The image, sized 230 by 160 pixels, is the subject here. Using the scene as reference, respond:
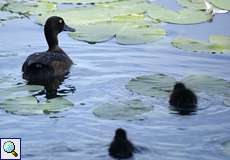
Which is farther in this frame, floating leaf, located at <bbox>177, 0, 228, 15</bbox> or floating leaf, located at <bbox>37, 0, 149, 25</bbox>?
→ floating leaf, located at <bbox>177, 0, 228, 15</bbox>

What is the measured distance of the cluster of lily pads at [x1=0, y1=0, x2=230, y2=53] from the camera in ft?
44.8

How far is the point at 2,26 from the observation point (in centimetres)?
1525

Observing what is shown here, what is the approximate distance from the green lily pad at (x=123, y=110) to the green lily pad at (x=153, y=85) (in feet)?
1.56

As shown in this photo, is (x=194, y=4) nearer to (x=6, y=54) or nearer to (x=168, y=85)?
(x=6, y=54)

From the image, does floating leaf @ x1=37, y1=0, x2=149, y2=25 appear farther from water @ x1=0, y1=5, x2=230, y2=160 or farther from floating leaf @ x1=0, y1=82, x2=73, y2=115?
floating leaf @ x1=0, y1=82, x2=73, y2=115

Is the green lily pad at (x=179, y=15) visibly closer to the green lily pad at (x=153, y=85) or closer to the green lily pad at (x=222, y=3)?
the green lily pad at (x=222, y=3)

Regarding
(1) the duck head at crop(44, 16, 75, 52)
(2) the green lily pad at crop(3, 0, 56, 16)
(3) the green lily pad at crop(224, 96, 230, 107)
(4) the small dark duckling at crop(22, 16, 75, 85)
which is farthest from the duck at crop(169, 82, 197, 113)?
(2) the green lily pad at crop(3, 0, 56, 16)

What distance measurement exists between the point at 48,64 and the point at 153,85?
6.71 ft

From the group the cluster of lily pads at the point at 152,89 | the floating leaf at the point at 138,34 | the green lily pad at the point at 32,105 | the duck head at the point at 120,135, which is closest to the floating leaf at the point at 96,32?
the floating leaf at the point at 138,34

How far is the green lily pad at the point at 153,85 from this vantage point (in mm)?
11114

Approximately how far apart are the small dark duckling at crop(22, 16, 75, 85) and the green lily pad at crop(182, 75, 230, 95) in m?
2.27

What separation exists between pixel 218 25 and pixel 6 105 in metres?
5.88

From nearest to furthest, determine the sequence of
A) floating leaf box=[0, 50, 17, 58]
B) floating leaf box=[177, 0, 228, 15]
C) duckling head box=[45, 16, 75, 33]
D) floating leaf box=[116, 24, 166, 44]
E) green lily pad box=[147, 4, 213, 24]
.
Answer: floating leaf box=[0, 50, 17, 58], floating leaf box=[116, 24, 166, 44], duckling head box=[45, 16, 75, 33], green lily pad box=[147, 4, 213, 24], floating leaf box=[177, 0, 228, 15]

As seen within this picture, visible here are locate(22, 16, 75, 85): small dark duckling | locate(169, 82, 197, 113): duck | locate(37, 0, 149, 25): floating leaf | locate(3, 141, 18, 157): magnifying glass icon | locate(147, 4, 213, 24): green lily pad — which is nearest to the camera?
locate(3, 141, 18, 157): magnifying glass icon
